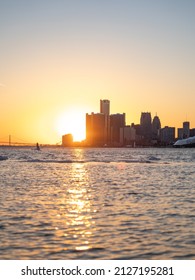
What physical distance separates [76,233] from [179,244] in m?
4.97

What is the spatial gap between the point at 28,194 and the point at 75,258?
66.8 feet

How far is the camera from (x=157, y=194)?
1451 inches

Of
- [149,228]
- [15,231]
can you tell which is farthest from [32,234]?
[149,228]
